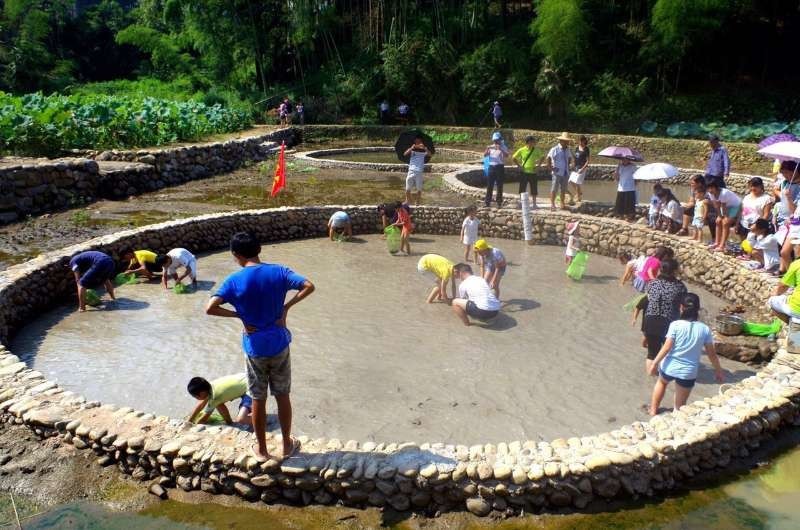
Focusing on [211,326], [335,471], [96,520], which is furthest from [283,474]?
[211,326]

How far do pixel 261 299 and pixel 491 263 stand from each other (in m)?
5.04

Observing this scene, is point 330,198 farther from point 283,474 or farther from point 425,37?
point 425,37

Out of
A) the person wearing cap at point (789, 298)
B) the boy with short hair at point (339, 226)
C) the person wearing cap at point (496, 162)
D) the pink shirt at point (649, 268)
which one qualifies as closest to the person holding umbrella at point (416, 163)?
the person wearing cap at point (496, 162)

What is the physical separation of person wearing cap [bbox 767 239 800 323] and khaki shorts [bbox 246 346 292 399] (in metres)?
5.23

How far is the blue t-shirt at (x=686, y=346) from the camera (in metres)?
5.71

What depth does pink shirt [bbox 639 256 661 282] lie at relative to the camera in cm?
883

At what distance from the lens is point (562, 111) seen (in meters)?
30.4

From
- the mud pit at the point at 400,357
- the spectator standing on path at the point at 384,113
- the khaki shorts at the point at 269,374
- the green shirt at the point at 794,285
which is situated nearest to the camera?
the khaki shorts at the point at 269,374

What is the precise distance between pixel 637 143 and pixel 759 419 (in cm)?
2046

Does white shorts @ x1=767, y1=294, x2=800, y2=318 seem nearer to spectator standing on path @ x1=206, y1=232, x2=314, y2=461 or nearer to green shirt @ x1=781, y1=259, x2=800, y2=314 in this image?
green shirt @ x1=781, y1=259, x2=800, y2=314

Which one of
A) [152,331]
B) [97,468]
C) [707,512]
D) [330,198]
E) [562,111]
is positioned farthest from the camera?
[562,111]

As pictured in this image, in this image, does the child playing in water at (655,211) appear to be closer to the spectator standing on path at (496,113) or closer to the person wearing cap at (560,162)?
the person wearing cap at (560,162)

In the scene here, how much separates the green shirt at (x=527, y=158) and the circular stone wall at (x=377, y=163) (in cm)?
686

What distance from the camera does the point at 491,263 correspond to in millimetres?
9094
